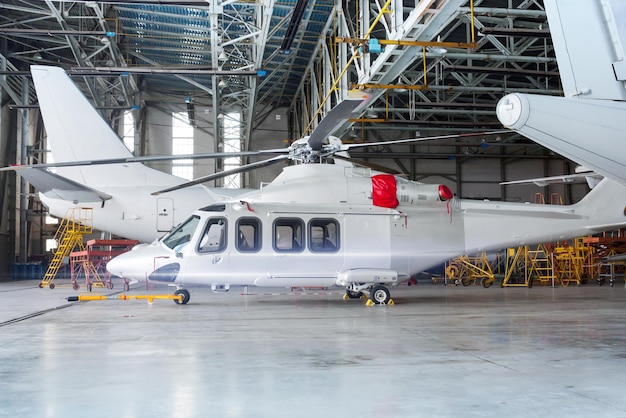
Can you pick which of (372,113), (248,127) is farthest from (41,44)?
(372,113)

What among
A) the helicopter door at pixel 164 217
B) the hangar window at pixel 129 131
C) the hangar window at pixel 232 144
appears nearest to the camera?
the helicopter door at pixel 164 217

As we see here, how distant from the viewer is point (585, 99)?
4504mm

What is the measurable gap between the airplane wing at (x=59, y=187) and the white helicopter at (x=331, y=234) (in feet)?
12.9

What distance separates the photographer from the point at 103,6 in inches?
810

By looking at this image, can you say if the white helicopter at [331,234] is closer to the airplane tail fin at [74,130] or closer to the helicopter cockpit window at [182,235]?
the helicopter cockpit window at [182,235]

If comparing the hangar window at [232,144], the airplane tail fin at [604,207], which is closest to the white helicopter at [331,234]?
the airplane tail fin at [604,207]

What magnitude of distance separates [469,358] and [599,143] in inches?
102

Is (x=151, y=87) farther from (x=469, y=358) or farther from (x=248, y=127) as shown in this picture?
(x=469, y=358)

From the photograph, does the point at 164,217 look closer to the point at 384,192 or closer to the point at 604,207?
the point at 384,192

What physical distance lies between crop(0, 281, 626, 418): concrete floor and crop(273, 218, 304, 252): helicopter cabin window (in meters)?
2.16

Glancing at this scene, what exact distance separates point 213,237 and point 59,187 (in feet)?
19.8

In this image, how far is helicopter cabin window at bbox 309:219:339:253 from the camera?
12.1 meters

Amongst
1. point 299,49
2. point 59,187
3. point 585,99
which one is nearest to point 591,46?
point 585,99

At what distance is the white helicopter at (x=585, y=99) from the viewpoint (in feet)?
13.6
